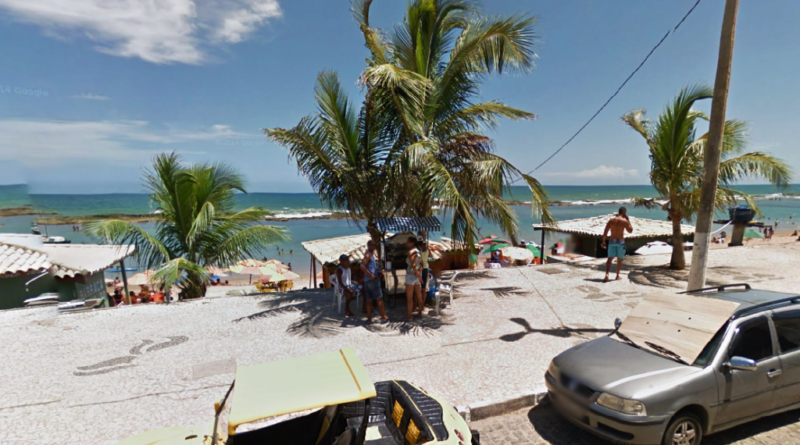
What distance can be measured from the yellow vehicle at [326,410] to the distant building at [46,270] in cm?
1002

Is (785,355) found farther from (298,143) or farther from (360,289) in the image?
(298,143)

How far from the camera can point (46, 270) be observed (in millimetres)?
9914

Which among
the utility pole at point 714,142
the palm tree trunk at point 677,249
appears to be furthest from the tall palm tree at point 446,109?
the palm tree trunk at point 677,249

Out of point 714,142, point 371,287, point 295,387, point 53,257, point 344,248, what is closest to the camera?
point 295,387

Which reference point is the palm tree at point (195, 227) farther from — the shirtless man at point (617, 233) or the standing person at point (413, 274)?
the shirtless man at point (617, 233)

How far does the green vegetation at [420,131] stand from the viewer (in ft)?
25.9

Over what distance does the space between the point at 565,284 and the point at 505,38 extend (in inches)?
257

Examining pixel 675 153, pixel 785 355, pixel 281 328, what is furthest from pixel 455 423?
pixel 675 153

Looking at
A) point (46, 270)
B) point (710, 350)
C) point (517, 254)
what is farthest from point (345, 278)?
point (517, 254)

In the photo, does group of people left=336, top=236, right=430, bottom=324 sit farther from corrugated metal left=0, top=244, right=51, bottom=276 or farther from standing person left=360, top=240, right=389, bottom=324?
corrugated metal left=0, top=244, right=51, bottom=276

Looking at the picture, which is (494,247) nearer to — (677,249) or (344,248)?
(677,249)

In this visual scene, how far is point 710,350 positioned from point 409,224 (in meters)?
5.44

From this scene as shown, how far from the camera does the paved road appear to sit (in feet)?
12.2

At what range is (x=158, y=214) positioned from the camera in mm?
10008
